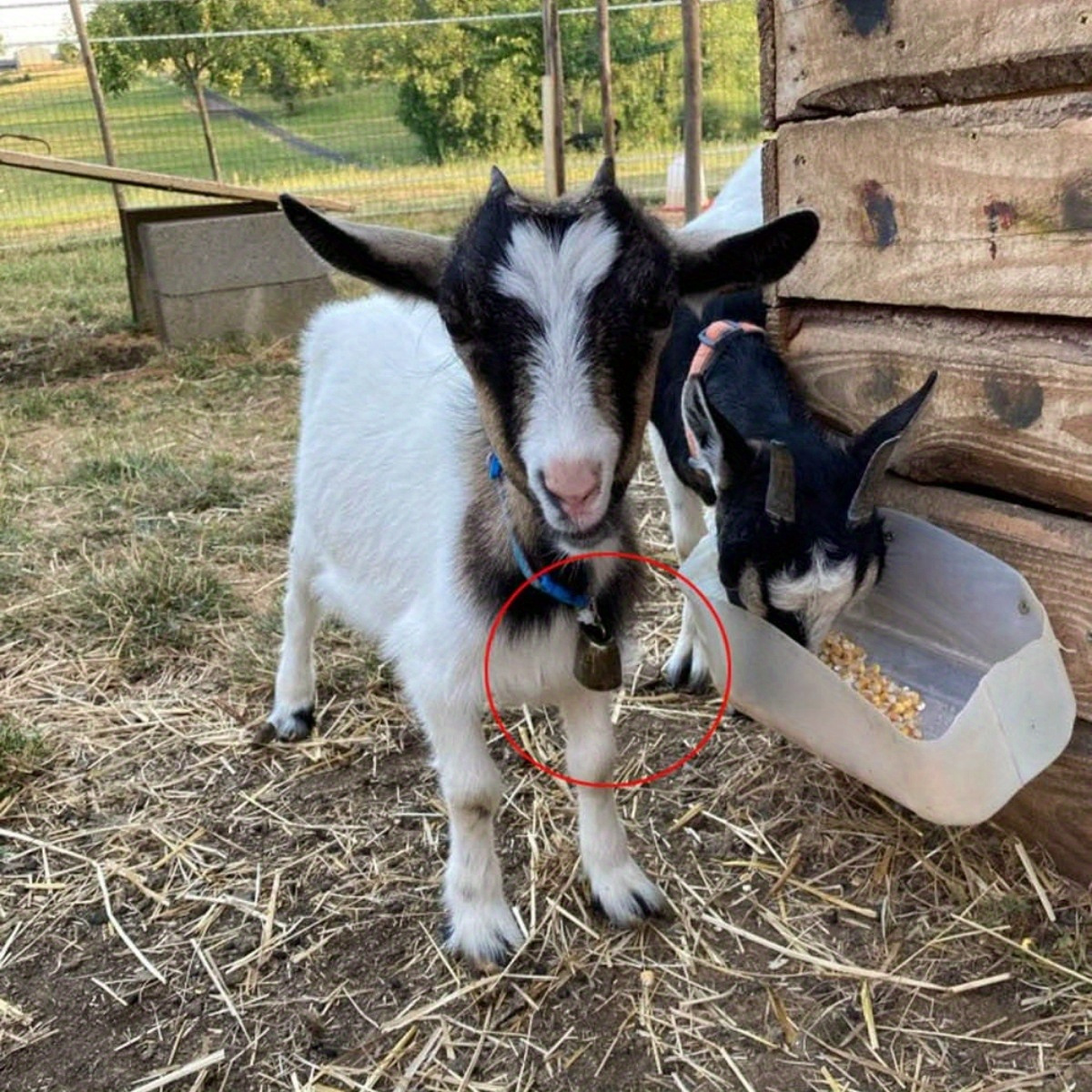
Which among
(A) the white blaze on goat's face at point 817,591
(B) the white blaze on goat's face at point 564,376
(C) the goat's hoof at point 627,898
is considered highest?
(B) the white blaze on goat's face at point 564,376

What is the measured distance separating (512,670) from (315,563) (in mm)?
1060

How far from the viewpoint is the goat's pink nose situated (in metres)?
1.64

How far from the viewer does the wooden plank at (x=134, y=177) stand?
668cm

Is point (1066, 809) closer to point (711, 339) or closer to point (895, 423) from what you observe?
point (895, 423)

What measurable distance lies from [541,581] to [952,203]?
110 centimetres

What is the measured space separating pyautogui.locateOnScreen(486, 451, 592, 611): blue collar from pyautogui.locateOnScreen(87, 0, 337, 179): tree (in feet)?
36.8

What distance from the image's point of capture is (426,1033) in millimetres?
2113

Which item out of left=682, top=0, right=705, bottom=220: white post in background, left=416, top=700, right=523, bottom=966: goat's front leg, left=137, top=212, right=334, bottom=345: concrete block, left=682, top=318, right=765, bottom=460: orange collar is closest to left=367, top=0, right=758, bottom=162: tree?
left=682, top=0, right=705, bottom=220: white post in background

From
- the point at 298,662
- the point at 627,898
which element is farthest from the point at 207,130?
the point at 627,898

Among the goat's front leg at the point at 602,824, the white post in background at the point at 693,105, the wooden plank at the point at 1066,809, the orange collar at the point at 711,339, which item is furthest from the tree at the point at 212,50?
the wooden plank at the point at 1066,809

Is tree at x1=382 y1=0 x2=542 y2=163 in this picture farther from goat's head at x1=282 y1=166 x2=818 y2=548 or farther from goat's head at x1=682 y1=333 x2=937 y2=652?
goat's head at x1=282 y1=166 x2=818 y2=548

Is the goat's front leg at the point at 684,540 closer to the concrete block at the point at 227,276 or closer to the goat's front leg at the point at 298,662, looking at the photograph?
the goat's front leg at the point at 298,662

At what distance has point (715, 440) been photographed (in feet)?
7.81

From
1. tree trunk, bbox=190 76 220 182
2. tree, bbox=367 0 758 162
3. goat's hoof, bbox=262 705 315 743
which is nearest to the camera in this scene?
goat's hoof, bbox=262 705 315 743
